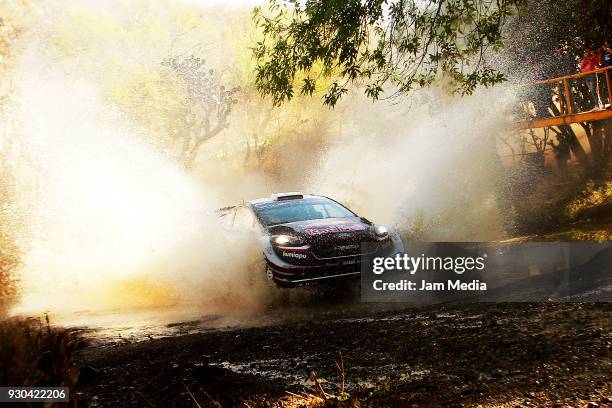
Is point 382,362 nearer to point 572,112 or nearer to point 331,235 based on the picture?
point 331,235

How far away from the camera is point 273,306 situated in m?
8.71

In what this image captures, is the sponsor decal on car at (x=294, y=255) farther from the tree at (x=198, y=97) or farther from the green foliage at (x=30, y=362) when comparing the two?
the tree at (x=198, y=97)

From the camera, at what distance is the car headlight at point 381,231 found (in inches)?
348

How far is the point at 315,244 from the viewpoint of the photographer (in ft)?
27.4

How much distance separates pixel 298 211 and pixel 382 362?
475cm

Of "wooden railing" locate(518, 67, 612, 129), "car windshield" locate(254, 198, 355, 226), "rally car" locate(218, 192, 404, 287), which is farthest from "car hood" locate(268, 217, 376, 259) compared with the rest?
"wooden railing" locate(518, 67, 612, 129)

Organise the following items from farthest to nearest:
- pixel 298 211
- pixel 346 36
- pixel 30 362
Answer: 1. pixel 298 211
2. pixel 346 36
3. pixel 30 362

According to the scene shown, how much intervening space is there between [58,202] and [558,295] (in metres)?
16.0

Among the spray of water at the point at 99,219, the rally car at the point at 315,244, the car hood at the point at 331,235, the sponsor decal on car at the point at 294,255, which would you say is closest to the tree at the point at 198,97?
the spray of water at the point at 99,219

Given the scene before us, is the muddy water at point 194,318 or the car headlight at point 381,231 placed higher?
the car headlight at point 381,231

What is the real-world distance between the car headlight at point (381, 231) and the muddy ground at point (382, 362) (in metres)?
1.71

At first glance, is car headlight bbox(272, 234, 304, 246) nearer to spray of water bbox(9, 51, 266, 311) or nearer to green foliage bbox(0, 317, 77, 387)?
spray of water bbox(9, 51, 266, 311)

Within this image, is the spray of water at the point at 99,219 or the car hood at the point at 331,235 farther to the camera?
the spray of water at the point at 99,219

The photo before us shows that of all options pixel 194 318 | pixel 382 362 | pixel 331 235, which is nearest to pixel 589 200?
pixel 331 235
